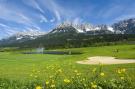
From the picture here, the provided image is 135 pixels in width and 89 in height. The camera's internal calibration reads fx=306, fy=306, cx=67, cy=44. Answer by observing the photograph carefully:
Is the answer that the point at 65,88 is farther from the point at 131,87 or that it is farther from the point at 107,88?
the point at 131,87

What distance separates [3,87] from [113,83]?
507 cm

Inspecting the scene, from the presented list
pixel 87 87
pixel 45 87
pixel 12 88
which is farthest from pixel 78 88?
pixel 12 88

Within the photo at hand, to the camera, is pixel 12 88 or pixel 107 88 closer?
pixel 107 88

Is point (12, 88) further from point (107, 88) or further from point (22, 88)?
point (107, 88)

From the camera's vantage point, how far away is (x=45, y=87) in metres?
10.4

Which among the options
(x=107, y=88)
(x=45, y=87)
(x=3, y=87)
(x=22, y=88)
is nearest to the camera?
(x=45, y=87)

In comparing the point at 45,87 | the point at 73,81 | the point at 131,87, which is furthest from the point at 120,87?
the point at 45,87

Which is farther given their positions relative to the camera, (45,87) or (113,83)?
(113,83)

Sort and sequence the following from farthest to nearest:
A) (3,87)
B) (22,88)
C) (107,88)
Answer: (3,87)
(22,88)
(107,88)

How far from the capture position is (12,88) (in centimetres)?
1264

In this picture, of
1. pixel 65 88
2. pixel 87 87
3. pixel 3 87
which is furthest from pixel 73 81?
pixel 3 87

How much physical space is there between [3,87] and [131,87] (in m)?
5.85

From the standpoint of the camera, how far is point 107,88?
36.5 ft

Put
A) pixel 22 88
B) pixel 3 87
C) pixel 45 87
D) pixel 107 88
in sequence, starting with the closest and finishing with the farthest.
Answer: pixel 45 87, pixel 107 88, pixel 22 88, pixel 3 87
